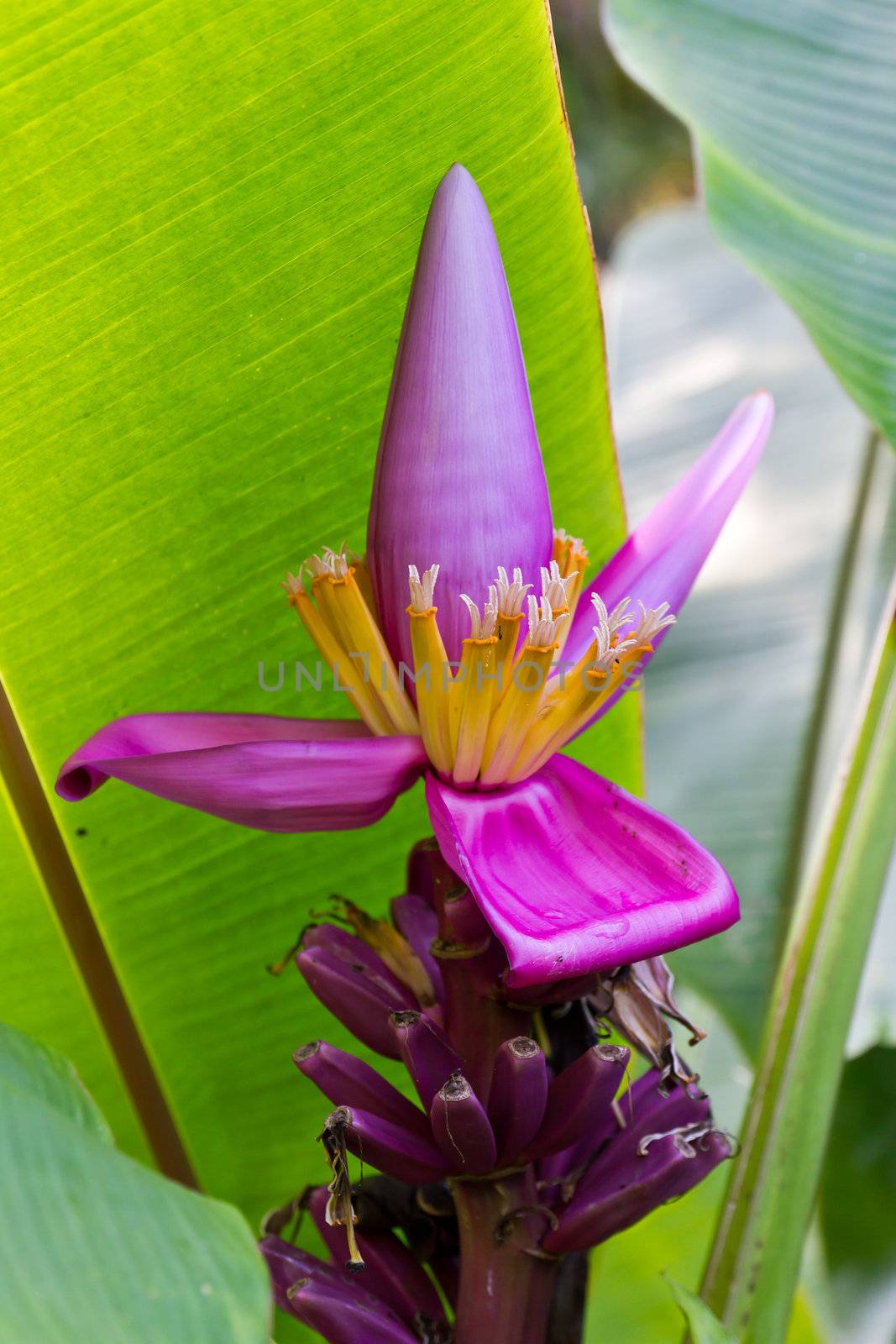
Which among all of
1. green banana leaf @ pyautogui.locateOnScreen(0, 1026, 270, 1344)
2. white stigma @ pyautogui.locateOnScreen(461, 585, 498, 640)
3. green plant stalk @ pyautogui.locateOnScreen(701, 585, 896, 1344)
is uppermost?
white stigma @ pyautogui.locateOnScreen(461, 585, 498, 640)

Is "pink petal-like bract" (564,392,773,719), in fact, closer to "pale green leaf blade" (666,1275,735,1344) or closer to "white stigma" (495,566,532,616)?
"white stigma" (495,566,532,616)

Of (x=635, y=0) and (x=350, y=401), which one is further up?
(x=635, y=0)

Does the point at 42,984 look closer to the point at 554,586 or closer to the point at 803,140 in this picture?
the point at 554,586

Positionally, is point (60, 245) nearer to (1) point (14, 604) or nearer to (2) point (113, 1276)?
(1) point (14, 604)

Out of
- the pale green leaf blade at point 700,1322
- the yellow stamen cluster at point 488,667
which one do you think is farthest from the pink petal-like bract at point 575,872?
the pale green leaf blade at point 700,1322

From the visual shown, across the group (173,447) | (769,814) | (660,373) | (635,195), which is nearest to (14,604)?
(173,447)

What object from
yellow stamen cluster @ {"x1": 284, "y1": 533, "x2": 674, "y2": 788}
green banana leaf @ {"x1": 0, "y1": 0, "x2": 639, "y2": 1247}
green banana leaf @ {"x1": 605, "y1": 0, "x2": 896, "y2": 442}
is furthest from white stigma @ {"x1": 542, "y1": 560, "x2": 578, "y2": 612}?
green banana leaf @ {"x1": 605, "y1": 0, "x2": 896, "y2": 442}

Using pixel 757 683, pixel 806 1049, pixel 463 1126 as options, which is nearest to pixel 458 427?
pixel 463 1126
